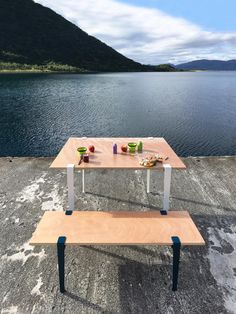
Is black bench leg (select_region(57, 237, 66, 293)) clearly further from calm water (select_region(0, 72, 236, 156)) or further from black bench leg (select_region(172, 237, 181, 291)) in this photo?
calm water (select_region(0, 72, 236, 156))

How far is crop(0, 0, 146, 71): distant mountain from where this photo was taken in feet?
342

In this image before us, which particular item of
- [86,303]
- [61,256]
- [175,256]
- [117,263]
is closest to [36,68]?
[117,263]

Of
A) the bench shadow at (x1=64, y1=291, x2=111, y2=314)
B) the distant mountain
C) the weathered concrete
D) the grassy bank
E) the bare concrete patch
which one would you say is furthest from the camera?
the distant mountain

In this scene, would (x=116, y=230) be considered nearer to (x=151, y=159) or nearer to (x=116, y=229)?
(x=116, y=229)

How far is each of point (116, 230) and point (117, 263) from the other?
2.82 ft

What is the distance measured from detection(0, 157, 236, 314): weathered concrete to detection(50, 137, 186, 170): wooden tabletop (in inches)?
50.2

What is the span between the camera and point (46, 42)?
124000 millimetres

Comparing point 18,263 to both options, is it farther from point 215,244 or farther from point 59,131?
point 59,131

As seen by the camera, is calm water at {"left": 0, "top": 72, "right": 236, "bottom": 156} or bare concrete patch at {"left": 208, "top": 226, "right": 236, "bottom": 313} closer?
bare concrete patch at {"left": 208, "top": 226, "right": 236, "bottom": 313}

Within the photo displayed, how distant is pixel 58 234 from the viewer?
12.6ft

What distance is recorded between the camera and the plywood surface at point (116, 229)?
12.1ft

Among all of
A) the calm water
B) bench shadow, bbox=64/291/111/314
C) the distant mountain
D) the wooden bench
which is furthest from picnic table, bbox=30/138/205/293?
the distant mountain

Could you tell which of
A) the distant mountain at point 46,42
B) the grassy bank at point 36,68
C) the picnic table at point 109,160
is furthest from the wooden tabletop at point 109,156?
the distant mountain at point 46,42

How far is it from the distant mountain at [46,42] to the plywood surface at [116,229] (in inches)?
3853
